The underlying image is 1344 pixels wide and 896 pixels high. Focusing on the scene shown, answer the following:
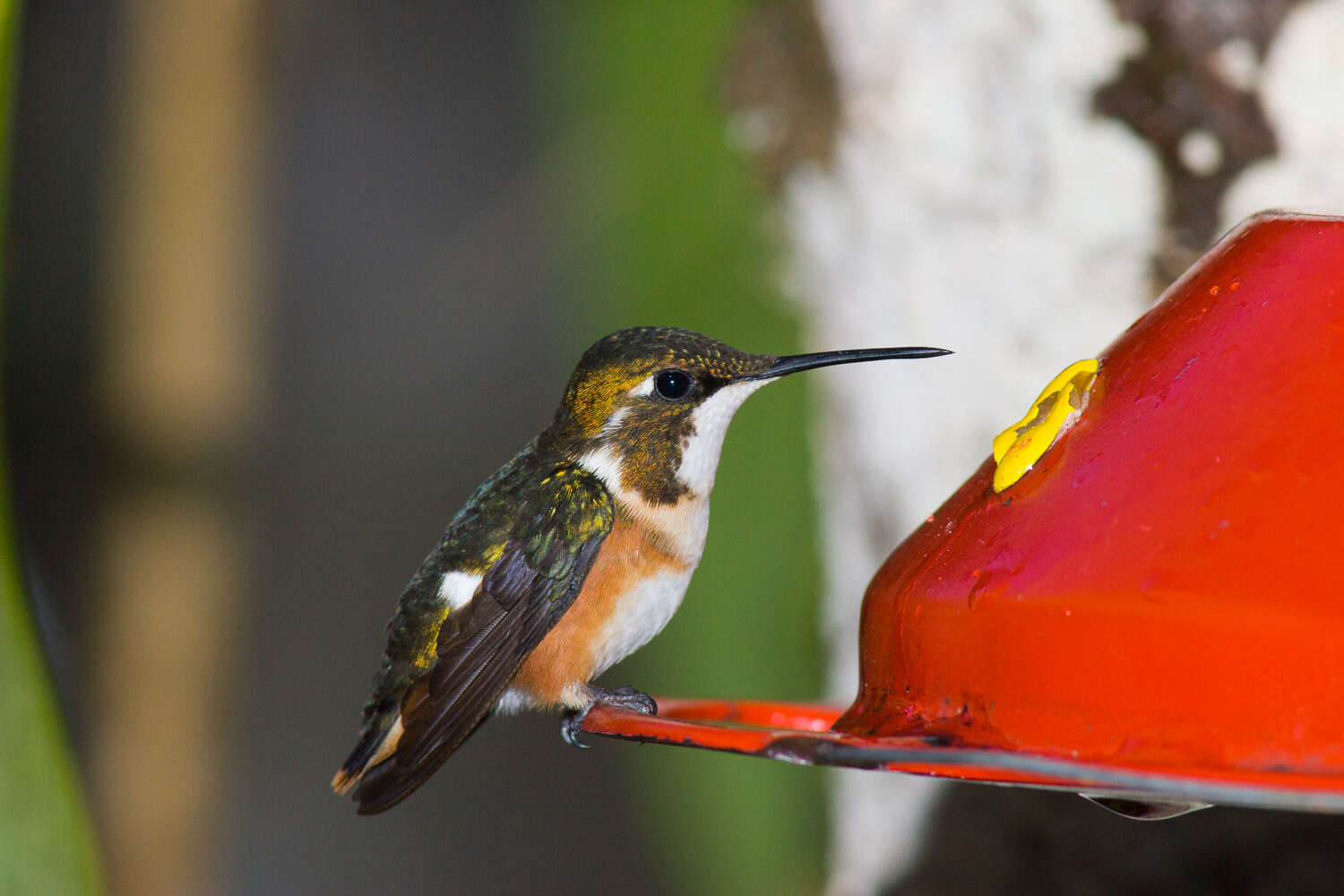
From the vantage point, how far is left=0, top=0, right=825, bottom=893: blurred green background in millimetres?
2496

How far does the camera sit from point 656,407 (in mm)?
1373

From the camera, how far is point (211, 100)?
329 cm

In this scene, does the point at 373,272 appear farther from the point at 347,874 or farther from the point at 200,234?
the point at 347,874

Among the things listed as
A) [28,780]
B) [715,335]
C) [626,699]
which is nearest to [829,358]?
[626,699]

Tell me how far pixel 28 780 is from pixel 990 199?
1.65 meters

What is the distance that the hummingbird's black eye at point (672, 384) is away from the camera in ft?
4.34

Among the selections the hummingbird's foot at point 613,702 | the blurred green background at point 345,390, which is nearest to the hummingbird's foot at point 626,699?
the hummingbird's foot at point 613,702

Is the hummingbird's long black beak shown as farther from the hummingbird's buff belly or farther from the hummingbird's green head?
the hummingbird's buff belly

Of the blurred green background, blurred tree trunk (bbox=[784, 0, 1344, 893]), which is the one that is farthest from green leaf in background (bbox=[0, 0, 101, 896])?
blurred tree trunk (bbox=[784, 0, 1344, 893])

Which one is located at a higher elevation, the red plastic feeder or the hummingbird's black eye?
the hummingbird's black eye

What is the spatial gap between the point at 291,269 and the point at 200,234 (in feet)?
1.99

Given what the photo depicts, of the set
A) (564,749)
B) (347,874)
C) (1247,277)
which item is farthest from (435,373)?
(1247,277)

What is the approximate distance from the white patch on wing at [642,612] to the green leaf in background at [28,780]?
632mm

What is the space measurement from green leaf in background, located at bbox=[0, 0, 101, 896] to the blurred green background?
113 centimetres
